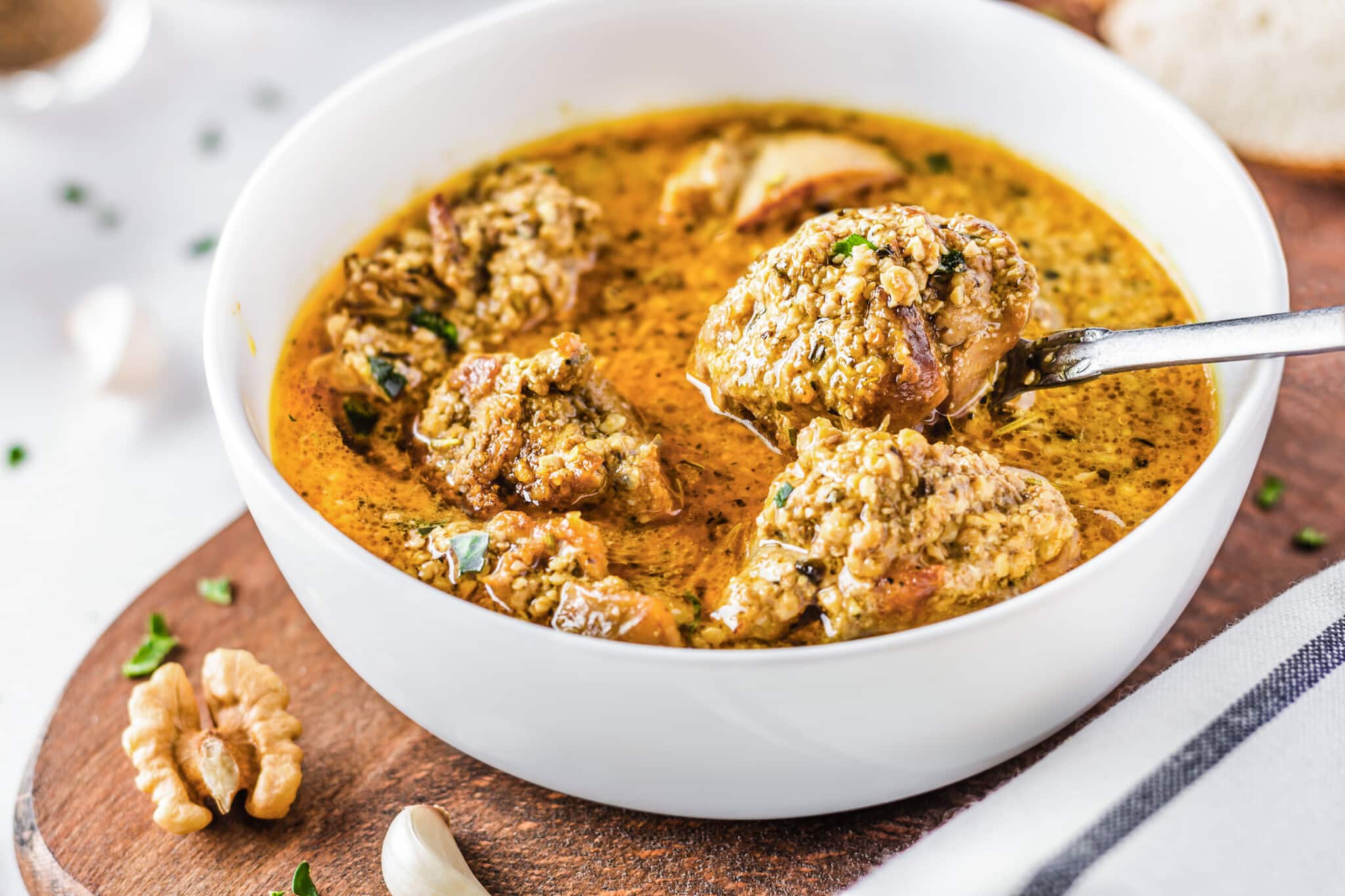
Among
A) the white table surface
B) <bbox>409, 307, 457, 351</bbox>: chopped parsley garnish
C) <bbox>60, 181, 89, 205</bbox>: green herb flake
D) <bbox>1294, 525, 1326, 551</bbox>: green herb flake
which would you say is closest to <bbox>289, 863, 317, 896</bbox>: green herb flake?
the white table surface

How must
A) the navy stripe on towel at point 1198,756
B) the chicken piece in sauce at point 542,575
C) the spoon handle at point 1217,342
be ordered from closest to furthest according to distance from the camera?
1. the navy stripe on towel at point 1198,756
2. the spoon handle at point 1217,342
3. the chicken piece in sauce at point 542,575

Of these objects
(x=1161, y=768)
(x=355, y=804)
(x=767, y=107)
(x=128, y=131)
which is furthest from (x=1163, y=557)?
(x=128, y=131)

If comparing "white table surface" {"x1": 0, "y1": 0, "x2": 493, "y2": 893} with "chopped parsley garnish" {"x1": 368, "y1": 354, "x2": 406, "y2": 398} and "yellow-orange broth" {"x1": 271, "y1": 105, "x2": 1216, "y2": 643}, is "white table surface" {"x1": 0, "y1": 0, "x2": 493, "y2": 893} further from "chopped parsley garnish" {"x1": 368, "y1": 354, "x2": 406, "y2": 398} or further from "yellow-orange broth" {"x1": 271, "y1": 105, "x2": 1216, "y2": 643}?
"chopped parsley garnish" {"x1": 368, "y1": 354, "x2": 406, "y2": 398}

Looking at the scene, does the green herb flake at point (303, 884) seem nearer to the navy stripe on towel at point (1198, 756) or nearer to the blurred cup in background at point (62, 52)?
the navy stripe on towel at point (1198, 756)

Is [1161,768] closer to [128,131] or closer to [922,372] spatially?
[922,372]

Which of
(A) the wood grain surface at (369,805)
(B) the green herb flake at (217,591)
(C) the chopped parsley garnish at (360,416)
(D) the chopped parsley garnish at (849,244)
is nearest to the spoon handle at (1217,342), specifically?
(D) the chopped parsley garnish at (849,244)

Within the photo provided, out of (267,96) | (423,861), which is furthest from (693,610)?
(267,96)

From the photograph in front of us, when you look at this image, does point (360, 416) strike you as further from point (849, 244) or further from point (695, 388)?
point (849, 244)
